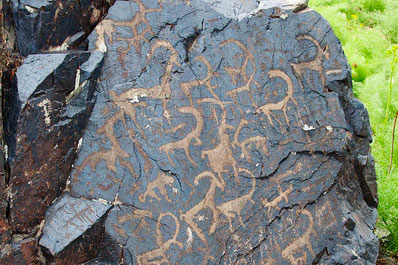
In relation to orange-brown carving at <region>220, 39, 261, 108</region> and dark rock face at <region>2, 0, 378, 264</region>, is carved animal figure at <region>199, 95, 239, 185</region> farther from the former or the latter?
orange-brown carving at <region>220, 39, 261, 108</region>

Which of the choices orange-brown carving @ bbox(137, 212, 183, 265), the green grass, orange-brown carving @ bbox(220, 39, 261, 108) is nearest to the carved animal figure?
orange-brown carving @ bbox(220, 39, 261, 108)

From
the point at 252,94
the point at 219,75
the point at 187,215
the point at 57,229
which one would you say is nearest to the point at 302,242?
the point at 187,215

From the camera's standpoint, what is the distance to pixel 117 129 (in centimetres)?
215

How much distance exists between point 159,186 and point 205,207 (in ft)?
0.72

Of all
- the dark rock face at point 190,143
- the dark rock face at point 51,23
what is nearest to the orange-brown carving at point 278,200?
the dark rock face at point 190,143

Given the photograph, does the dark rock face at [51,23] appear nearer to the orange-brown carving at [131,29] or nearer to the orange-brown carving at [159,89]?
the orange-brown carving at [131,29]

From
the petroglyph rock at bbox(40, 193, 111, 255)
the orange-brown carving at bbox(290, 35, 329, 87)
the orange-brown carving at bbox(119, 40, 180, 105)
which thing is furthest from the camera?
the orange-brown carving at bbox(290, 35, 329, 87)

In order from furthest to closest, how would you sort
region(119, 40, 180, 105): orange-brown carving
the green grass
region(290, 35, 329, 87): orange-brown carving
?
the green grass < region(290, 35, 329, 87): orange-brown carving < region(119, 40, 180, 105): orange-brown carving

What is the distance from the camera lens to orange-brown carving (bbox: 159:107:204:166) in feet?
7.08

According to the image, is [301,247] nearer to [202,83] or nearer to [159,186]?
[159,186]

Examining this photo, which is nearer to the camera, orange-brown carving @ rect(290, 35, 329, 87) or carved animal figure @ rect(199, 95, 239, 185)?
carved animal figure @ rect(199, 95, 239, 185)

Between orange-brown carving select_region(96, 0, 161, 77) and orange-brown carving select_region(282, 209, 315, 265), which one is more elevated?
orange-brown carving select_region(96, 0, 161, 77)

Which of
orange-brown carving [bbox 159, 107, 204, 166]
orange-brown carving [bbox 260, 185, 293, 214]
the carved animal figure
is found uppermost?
orange-brown carving [bbox 159, 107, 204, 166]

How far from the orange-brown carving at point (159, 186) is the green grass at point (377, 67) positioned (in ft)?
4.71
